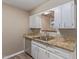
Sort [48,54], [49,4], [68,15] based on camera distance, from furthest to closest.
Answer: [49,4] → [48,54] → [68,15]

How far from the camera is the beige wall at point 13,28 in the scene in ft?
12.8

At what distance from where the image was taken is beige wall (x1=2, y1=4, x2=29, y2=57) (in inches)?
154

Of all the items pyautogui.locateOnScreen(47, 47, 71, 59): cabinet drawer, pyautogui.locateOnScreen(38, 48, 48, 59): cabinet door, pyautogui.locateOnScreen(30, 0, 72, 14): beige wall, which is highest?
pyautogui.locateOnScreen(30, 0, 72, 14): beige wall

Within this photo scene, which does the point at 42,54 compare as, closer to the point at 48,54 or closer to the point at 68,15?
the point at 48,54

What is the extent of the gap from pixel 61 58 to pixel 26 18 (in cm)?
337

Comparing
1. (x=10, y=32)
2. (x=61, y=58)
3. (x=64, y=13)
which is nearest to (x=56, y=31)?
(x=64, y=13)

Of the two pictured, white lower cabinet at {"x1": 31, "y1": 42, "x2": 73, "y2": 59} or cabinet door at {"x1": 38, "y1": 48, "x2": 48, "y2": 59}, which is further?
cabinet door at {"x1": 38, "y1": 48, "x2": 48, "y2": 59}

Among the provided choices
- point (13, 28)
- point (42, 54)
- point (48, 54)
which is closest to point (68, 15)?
point (48, 54)

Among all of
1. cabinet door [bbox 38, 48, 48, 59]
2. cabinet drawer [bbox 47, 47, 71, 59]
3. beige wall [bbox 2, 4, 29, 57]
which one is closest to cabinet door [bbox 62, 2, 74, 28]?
cabinet drawer [bbox 47, 47, 71, 59]

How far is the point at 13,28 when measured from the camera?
434 centimetres

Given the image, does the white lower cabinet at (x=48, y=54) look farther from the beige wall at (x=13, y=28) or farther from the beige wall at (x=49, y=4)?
the beige wall at (x=13, y=28)

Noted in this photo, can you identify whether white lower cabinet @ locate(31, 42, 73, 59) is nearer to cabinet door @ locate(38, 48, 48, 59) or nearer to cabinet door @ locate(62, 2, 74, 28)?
cabinet door @ locate(38, 48, 48, 59)

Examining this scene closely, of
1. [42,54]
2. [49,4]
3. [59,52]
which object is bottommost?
[42,54]

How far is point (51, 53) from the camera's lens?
2.30 metres
